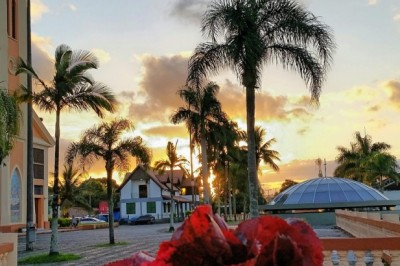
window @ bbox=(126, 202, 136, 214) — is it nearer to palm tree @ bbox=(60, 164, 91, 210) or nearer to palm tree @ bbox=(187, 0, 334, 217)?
palm tree @ bbox=(60, 164, 91, 210)

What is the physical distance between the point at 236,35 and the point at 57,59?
7.90m

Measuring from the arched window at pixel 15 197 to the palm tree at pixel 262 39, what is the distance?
23643 mm

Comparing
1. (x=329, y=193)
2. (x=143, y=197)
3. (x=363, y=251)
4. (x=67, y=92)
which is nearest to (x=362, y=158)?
(x=329, y=193)

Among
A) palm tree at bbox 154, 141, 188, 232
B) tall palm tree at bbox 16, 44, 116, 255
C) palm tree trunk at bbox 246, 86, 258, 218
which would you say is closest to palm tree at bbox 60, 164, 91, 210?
palm tree at bbox 154, 141, 188, 232

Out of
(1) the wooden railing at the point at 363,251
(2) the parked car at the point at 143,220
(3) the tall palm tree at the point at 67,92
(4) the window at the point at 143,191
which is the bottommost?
(2) the parked car at the point at 143,220

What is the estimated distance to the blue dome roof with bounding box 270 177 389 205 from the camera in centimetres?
3366

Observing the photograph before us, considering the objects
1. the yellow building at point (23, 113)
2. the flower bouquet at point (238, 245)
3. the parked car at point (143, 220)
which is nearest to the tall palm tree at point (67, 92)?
the yellow building at point (23, 113)

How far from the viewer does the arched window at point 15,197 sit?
35.3 metres

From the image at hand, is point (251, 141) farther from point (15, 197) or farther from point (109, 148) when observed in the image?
point (15, 197)

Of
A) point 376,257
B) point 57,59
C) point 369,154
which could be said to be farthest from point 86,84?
point 369,154

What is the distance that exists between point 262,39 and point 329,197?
67.6ft

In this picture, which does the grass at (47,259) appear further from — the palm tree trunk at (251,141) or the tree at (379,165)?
the tree at (379,165)

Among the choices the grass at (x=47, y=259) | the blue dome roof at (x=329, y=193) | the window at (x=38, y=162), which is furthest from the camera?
the window at (x=38, y=162)

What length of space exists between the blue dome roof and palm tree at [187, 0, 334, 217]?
18.9m
